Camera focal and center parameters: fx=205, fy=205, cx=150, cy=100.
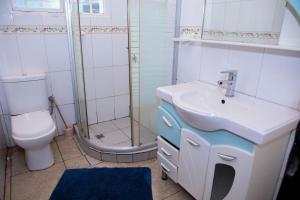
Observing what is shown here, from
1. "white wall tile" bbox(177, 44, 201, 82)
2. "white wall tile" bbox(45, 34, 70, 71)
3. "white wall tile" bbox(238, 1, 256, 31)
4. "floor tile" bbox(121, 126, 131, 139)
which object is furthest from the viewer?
"floor tile" bbox(121, 126, 131, 139)

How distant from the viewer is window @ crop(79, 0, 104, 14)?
2.33 meters

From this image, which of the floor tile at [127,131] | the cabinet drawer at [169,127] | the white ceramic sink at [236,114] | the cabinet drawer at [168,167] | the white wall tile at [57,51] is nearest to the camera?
the white ceramic sink at [236,114]

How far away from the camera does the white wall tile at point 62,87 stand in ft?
7.72

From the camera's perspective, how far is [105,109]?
276 cm

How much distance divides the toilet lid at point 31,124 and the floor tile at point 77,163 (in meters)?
0.43

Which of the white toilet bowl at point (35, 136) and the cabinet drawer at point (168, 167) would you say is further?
the white toilet bowl at point (35, 136)

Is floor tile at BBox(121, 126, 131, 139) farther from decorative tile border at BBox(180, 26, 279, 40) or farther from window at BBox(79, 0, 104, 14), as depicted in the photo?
window at BBox(79, 0, 104, 14)

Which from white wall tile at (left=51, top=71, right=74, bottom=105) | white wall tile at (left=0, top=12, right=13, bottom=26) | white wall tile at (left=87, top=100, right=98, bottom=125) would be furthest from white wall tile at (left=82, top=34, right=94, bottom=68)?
white wall tile at (left=0, top=12, right=13, bottom=26)

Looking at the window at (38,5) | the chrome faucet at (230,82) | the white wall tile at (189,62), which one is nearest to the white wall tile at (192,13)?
the white wall tile at (189,62)

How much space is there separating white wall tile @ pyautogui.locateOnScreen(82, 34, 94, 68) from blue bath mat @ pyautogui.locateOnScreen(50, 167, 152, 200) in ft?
4.05

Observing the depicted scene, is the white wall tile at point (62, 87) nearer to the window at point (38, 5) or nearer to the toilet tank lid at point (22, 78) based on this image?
the toilet tank lid at point (22, 78)

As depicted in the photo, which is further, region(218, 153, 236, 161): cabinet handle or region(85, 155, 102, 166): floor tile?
region(85, 155, 102, 166): floor tile

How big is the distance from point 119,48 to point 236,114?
1865mm

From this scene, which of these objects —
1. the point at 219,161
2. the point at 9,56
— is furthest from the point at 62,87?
the point at 219,161
